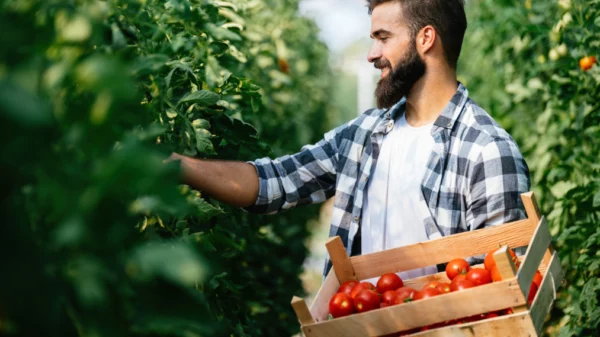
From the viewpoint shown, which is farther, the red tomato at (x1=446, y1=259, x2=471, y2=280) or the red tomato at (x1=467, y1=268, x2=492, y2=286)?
the red tomato at (x1=446, y1=259, x2=471, y2=280)

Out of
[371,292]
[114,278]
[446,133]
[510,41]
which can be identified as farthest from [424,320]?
[510,41]

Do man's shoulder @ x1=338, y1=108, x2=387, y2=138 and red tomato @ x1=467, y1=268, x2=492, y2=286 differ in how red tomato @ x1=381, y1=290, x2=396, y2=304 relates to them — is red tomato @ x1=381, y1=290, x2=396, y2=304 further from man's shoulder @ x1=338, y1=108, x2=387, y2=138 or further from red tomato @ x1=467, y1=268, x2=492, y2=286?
man's shoulder @ x1=338, y1=108, x2=387, y2=138

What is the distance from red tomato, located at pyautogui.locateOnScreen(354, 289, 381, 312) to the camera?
6.63 feet

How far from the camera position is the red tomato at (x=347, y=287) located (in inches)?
83.6

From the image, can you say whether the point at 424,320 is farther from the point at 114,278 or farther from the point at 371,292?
the point at 114,278

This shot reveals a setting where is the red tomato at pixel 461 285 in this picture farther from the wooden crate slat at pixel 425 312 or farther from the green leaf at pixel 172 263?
the green leaf at pixel 172 263

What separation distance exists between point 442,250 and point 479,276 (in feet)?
0.86

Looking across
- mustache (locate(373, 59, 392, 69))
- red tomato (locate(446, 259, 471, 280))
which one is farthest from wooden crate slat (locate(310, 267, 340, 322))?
mustache (locate(373, 59, 392, 69))

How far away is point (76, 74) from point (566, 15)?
3.07 meters

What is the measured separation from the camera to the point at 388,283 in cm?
215

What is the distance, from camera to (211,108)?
2.36 metres

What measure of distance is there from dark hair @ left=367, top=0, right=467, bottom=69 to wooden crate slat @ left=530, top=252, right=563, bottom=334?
38.9 inches

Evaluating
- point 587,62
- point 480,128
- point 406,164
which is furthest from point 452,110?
point 587,62

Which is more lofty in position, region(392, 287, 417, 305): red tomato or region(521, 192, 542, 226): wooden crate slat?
region(521, 192, 542, 226): wooden crate slat
